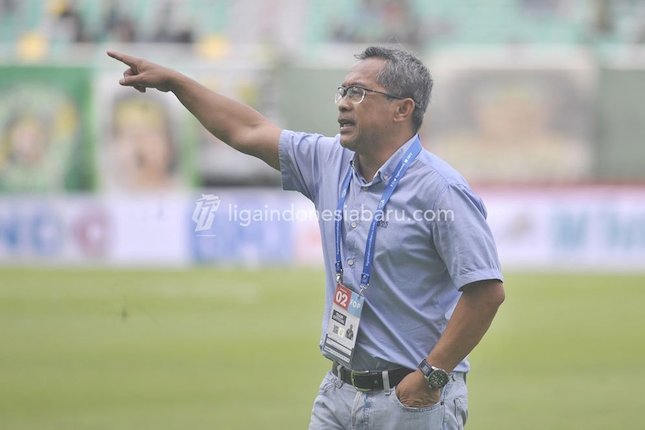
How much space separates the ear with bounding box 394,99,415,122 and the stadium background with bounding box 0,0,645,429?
8.56 m

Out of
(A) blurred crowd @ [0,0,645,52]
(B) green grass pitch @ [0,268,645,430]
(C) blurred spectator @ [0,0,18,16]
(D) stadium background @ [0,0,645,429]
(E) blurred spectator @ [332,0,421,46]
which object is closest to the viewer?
(B) green grass pitch @ [0,268,645,430]

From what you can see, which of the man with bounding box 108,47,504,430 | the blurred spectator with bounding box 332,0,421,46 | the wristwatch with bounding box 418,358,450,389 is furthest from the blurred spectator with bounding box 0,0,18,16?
the wristwatch with bounding box 418,358,450,389

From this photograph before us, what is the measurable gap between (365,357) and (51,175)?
16656 millimetres

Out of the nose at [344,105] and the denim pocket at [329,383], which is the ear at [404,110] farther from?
the denim pocket at [329,383]

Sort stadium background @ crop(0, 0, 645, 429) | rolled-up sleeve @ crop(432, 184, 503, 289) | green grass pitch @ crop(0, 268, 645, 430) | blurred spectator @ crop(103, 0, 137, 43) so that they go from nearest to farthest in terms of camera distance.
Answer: rolled-up sleeve @ crop(432, 184, 503, 289) → green grass pitch @ crop(0, 268, 645, 430) → stadium background @ crop(0, 0, 645, 429) → blurred spectator @ crop(103, 0, 137, 43)

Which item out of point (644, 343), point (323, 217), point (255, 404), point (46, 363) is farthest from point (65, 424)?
point (644, 343)

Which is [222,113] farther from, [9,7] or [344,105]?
[9,7]

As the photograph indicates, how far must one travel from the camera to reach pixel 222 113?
16.7 feet

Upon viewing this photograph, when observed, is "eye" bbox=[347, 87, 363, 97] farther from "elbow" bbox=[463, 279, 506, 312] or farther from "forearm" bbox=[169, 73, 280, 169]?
"elbow" bbox=[463, 279, 506, 312]

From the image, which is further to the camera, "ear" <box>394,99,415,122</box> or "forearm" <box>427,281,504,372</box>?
"ear" <box>394,99,415,122</box>

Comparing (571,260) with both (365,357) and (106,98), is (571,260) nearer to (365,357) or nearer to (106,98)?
(106,98)

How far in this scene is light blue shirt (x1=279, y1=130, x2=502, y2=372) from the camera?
4469 millimetres

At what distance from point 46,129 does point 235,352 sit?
9471 millimetres

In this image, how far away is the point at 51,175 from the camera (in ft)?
67.7
